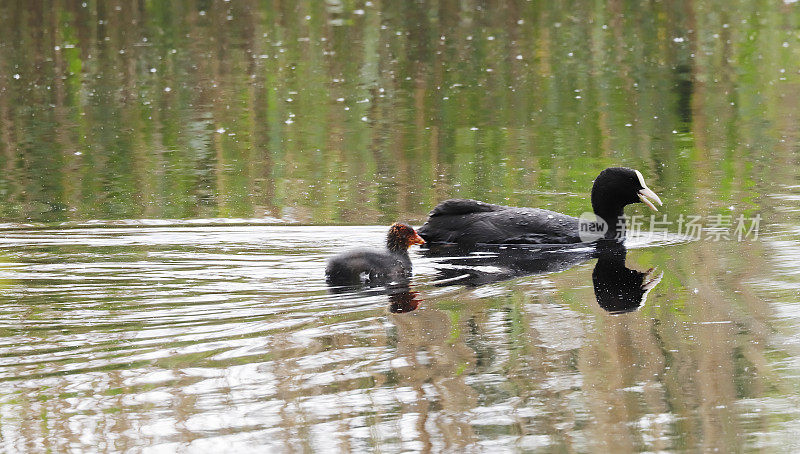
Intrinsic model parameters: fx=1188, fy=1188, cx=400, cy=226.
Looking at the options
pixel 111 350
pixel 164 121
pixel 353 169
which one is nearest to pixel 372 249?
pixel 111 350

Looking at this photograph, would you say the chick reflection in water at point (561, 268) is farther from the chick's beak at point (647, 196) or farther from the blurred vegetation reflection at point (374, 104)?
the blurred vegetation reflection at point (374, 104)

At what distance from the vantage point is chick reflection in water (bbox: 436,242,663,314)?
738 centimetres

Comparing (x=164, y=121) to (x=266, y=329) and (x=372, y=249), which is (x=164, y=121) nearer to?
(x=372, y=249)

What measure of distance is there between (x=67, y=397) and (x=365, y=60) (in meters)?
14.6

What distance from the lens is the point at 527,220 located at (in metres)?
9.25

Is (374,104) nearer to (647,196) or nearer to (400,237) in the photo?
(647,196)

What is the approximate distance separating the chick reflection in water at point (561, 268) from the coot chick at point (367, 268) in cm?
29

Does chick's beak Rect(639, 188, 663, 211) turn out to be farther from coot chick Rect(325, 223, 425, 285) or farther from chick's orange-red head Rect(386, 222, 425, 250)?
coot chick Rect(325, 223, 425, 285)

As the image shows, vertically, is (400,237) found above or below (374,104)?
below

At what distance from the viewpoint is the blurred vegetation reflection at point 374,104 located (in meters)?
10.9

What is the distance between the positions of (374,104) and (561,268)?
8.00 m

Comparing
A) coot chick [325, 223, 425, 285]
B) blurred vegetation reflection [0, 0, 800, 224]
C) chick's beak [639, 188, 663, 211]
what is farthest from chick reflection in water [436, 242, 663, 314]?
blurred vegetation reflection [0, 0, 800, 224]

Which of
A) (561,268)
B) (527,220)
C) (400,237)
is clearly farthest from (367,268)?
(527,220)

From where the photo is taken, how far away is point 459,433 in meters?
4.87
